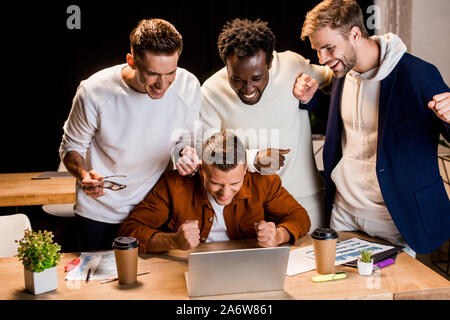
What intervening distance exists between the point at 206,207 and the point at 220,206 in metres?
0.06

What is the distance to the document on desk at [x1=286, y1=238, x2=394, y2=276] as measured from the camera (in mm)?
1671

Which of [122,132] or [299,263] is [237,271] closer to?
[299,263]

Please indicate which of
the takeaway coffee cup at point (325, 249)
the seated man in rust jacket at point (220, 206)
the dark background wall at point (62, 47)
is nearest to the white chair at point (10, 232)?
the seated man in rust jacket at point (220, 206)

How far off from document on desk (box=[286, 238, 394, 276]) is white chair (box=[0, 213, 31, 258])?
1.23 metres

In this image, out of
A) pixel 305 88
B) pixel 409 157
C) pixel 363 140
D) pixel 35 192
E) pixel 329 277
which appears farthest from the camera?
pixel 35 192

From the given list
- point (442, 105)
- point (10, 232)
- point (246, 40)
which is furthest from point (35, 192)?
point (442, 105)

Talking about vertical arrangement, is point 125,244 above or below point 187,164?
below

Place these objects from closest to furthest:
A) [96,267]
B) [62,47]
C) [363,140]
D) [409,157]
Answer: [96,267] < [409,157] < [363,140] < [62,47]

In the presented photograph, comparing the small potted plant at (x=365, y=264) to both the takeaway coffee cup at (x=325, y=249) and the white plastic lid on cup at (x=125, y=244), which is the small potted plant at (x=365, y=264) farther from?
the white plastic lid on cup at (x=125, y=244)

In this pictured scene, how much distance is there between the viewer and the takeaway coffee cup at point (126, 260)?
152cm

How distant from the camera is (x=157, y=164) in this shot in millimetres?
2070

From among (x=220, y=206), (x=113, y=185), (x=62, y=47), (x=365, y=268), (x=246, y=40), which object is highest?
(x=62, y=47)

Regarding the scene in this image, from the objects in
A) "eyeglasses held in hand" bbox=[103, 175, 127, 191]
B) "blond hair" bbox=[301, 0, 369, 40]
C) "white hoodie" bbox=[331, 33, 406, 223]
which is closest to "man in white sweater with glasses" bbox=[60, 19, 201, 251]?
"eyeglasses held in hand" bbox=[103, 175, 127, 191]

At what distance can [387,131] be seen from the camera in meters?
1.92
